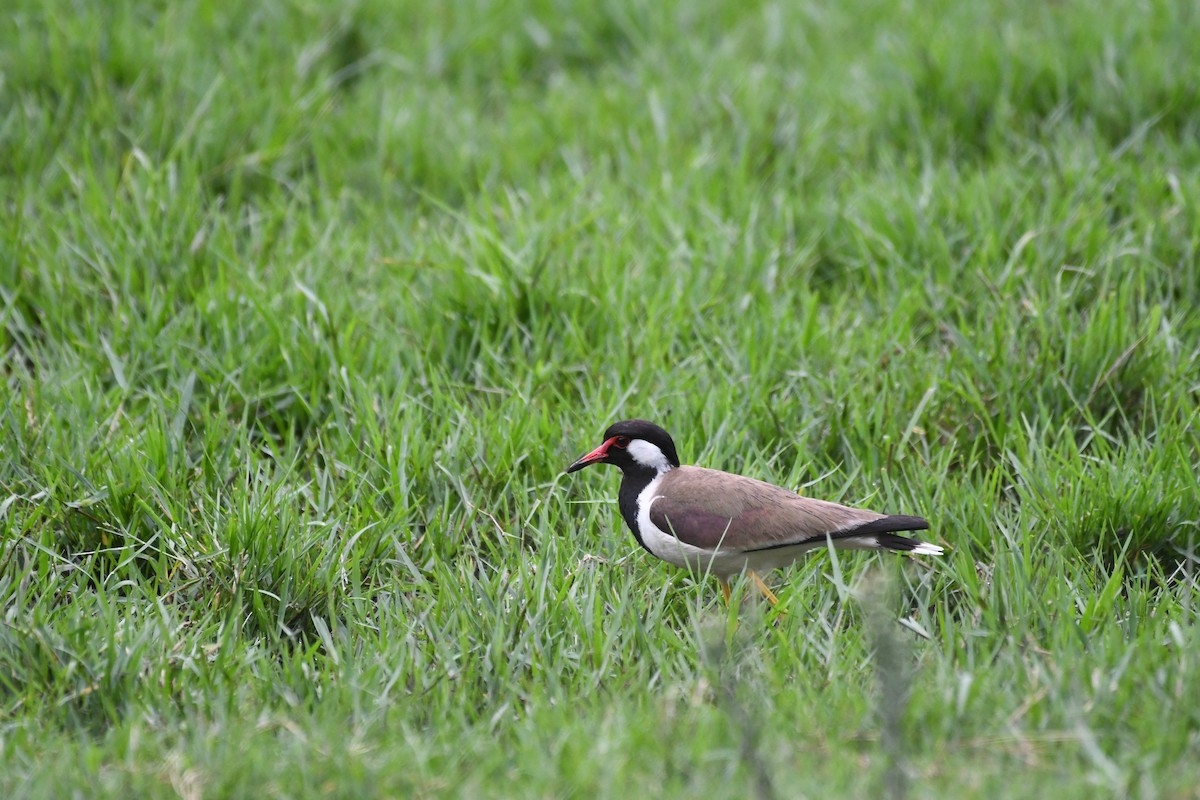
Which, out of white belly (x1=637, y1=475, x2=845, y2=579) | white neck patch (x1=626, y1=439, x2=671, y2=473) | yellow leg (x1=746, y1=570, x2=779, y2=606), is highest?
white neck patch (x1=626, y1=439, x2=671, y2=473)

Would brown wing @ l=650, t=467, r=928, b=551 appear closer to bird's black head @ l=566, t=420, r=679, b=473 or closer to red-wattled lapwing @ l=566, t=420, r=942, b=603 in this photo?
red-wattled lapwing @ l=566, t=420, r=942, b=603

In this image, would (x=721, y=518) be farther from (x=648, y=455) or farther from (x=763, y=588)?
(x=648, y=455)

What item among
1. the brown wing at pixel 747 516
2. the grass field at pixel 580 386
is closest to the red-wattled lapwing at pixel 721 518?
the brown wing at pixel 747 516

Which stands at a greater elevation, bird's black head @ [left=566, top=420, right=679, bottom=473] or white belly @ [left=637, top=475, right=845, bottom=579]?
bird's black head @ [left=566, top=420, right=679, bottom=473]

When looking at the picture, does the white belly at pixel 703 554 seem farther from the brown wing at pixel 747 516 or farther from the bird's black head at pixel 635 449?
the bird's black head at pixel 635 449

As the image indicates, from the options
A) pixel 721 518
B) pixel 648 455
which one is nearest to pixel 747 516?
pixel 721 518

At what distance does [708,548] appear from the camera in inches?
139

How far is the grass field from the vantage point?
2820mm

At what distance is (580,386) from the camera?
4414 millimetres

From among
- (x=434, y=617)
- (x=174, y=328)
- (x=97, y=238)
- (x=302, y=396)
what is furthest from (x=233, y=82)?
(x=434, y=617)

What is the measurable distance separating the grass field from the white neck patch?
27 centimetres

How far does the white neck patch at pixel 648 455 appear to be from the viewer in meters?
3.73

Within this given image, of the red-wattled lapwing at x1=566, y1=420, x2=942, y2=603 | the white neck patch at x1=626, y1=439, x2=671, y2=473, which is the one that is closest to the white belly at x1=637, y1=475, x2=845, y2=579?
the red-wattled lapwing at x1=566, y1=420, x2=942, y2=603

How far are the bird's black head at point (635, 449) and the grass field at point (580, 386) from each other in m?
0.22
